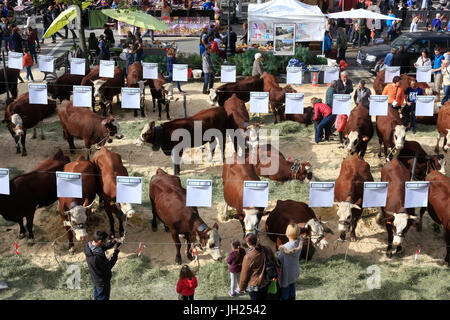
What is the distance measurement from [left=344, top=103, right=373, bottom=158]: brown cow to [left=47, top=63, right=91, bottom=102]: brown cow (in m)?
8.91

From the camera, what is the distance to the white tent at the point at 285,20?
21844mm

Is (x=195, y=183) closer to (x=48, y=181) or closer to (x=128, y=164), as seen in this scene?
(x=48, y=181)

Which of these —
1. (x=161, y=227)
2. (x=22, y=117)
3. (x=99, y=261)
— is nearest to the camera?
(x=99, y=261)

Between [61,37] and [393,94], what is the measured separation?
19.5 m

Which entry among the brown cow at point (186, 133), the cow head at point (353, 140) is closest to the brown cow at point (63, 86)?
the brown cow at point (186, 133)

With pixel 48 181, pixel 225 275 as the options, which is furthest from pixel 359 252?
pixel 48 181

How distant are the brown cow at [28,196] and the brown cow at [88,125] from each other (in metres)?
3.03

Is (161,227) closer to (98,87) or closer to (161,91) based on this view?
(161,91)

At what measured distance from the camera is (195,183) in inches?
384

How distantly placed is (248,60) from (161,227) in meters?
11.1

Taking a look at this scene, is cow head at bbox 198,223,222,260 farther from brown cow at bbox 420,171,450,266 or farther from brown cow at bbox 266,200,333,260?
brown cow at bbox 420,171,450,266

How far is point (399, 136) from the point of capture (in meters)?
13.3

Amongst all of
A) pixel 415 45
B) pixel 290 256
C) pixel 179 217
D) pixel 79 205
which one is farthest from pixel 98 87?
pixel 415 45
